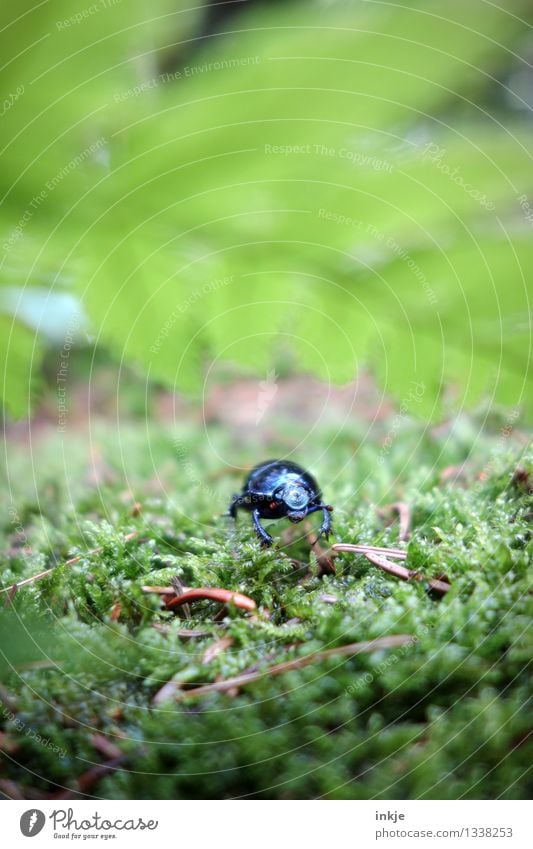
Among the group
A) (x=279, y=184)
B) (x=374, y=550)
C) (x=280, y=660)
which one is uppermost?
(x=279, y=184)

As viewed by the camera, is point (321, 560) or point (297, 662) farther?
point (321, 560)

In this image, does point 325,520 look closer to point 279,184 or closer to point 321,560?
point 321,560

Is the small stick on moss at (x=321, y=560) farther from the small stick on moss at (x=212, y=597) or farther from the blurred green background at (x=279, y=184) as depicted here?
the blurred green background at (x=279, y=184)

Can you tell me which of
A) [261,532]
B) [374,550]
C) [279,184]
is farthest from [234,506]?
[279,184]

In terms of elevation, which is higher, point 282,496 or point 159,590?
point 282,496

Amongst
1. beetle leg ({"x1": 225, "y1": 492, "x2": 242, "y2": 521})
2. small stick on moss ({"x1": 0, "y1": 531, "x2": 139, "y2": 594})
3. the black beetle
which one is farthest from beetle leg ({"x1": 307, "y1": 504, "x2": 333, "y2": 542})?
small stick on moss ({"x1": 0, "y1": 531, "x2": 139, "y2": 594})
